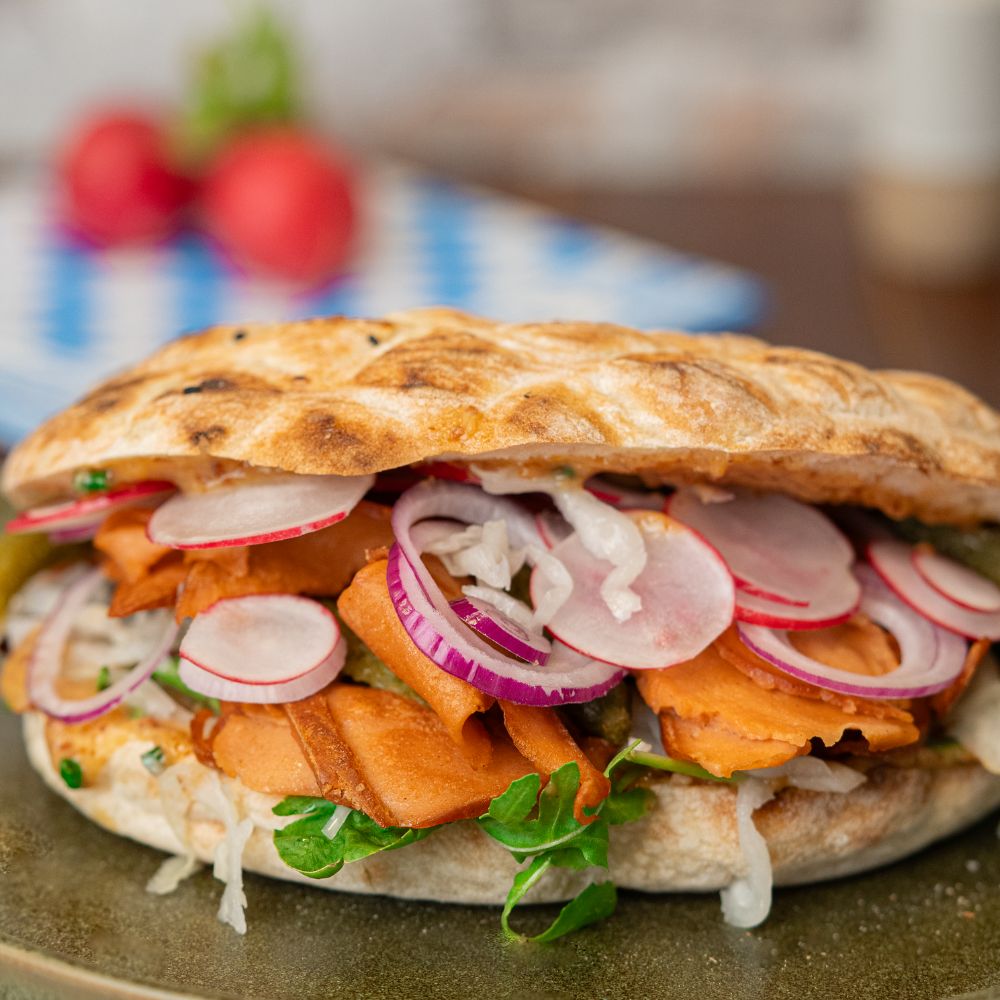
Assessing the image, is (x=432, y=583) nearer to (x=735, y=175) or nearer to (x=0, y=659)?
(x=0, y=659)

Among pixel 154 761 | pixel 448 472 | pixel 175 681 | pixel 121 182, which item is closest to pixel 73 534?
pixel 175 681

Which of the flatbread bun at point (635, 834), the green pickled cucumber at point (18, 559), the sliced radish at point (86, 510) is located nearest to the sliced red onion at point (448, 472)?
the sliced radish at point (86, 510)

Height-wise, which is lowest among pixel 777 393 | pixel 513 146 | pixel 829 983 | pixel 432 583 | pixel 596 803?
pixel 513 146

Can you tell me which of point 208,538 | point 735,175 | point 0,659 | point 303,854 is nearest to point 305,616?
point 208,538

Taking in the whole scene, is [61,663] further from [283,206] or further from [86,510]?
[283,206]

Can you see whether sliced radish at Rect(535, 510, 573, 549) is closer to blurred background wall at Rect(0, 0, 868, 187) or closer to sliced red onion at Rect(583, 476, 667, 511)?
sliced red onion at Rect(583, 476, 667, 511)

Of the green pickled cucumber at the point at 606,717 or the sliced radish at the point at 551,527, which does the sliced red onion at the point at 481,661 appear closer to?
the green pickled cucumber at the point at 606,717
